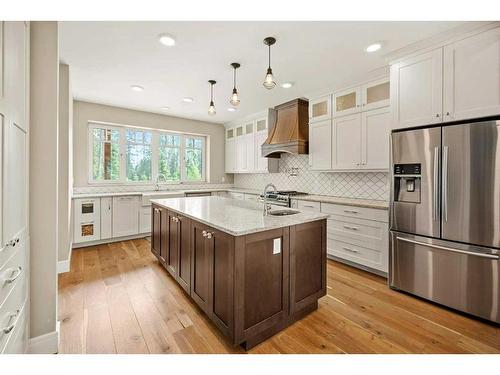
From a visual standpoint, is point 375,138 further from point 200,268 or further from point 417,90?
point 200,268

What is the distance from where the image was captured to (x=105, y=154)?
A: 482 centimetres

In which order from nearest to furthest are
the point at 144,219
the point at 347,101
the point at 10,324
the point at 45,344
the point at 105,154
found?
the point at 10,324 < the point at 45,344 < the point at 347,101 < the point at 144,219 < the point at 105,154

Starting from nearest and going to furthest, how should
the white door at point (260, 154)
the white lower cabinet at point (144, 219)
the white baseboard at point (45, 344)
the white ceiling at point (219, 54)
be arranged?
the white baseboard at point (45, 344) → the white ceiling at point (219, 54) → the white lower cabinet at point (144, 219) → the white door at point (260, 154)

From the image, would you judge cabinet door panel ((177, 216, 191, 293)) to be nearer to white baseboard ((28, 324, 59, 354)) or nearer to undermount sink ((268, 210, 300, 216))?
undermount sink ((268, 210, 300, 216))

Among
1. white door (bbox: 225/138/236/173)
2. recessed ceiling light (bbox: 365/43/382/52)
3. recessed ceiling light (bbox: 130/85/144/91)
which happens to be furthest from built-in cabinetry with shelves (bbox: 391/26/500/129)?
white door (bbox: 225/138/236/173)

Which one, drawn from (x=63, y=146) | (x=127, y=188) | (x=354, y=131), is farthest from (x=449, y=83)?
(x=127, y=188)

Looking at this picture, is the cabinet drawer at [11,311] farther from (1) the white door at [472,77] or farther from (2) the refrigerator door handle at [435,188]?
(1) the white door at [472,77]

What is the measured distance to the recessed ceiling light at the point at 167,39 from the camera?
231cm

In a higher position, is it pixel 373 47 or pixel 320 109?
pixel 373 47

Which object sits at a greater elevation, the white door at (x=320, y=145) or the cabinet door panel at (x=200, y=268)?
the white door at (x=320, y=145)

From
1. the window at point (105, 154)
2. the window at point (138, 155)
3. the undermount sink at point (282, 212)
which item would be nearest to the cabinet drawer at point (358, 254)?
the undermount sink at point (282, 212)

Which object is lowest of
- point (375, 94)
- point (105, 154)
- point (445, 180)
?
point (445, 180)

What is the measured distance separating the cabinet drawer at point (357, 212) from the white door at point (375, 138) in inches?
23.3

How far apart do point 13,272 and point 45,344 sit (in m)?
0.84
